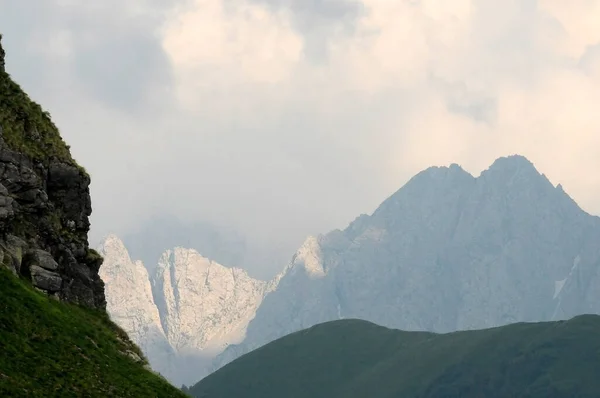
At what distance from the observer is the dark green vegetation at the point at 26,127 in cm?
6850

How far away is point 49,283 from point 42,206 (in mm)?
5374

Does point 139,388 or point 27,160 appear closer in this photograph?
point 139,388

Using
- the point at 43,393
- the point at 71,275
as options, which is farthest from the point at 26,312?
the point at 71,275

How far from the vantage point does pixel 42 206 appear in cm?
6794

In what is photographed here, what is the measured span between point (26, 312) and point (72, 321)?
5.40 meters

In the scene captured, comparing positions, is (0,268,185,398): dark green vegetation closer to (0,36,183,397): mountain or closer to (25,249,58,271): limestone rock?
(0,36,183,397): mountain

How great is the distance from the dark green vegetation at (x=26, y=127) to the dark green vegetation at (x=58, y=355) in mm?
10896

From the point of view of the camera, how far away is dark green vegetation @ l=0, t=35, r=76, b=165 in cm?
6850

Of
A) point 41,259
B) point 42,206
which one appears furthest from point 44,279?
point 42,206

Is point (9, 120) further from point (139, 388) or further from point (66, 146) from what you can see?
point (139, 388)

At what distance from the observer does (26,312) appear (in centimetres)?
5812

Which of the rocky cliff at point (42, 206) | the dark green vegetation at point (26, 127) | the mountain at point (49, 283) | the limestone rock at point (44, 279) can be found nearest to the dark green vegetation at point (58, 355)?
the mountain at point (49, 283)

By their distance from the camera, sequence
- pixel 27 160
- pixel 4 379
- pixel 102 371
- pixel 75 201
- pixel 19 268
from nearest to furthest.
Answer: pixel 4 379 → pixel 102 371 → pixel 19 268 → pixel 27 160 → pixel 75 201

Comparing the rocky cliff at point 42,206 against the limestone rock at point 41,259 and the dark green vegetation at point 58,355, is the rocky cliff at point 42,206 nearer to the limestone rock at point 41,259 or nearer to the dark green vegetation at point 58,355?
the limestone rock at point 41,259
